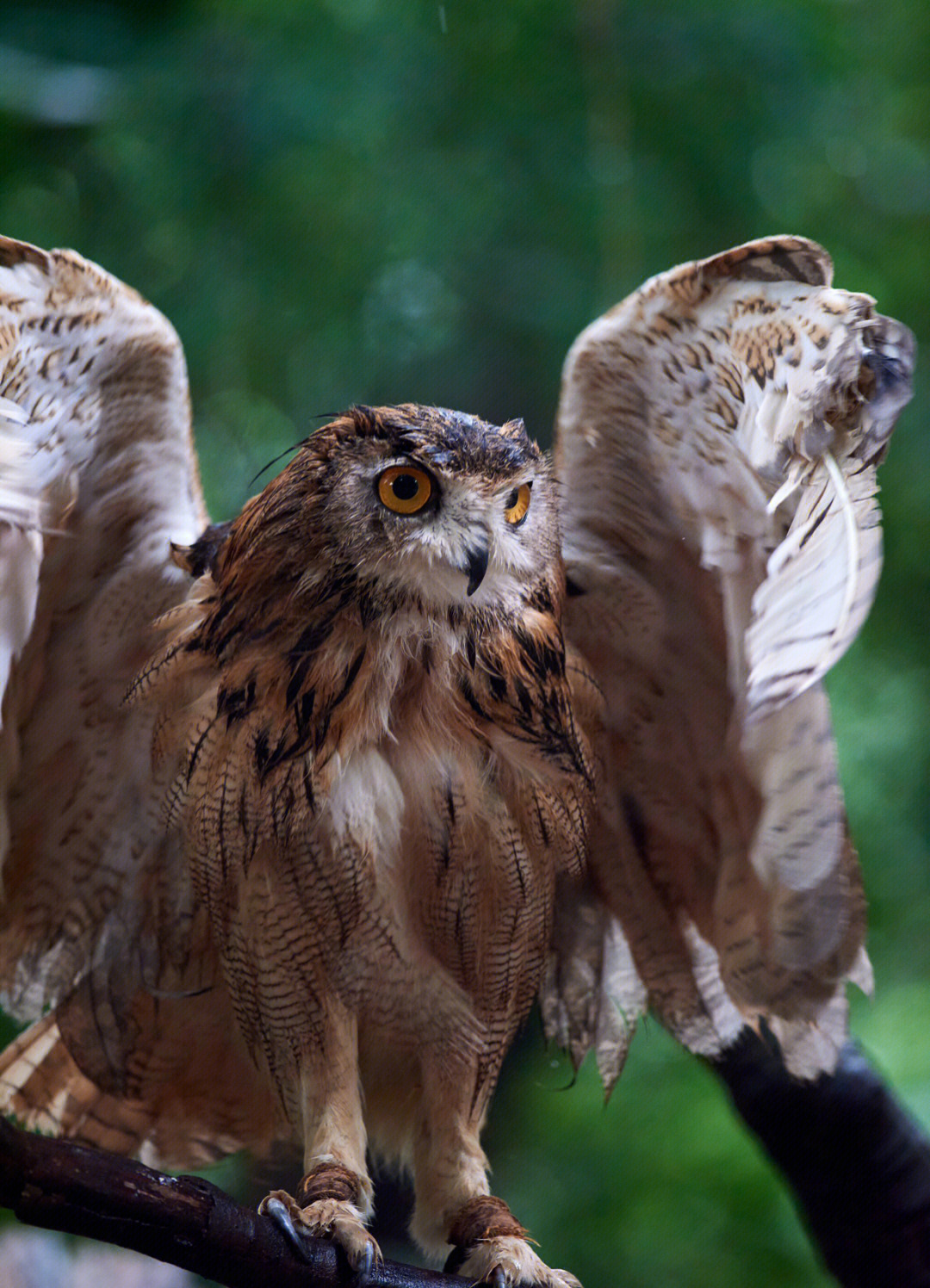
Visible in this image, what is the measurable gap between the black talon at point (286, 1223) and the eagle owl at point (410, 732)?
0.17 feet

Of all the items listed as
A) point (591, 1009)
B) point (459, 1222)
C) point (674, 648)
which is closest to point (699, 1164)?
point (591, 1009)

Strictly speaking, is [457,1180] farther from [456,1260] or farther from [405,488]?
[405,488]

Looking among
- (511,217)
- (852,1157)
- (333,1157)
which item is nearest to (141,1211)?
(333,1157)

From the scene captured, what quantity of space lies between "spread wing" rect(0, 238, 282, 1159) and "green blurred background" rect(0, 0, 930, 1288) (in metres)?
0.69

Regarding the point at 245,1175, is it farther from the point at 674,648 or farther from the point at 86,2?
the point at 86,2

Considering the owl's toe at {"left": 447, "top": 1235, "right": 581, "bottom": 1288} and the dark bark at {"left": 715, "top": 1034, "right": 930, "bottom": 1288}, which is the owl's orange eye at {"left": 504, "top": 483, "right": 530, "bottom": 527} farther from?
the dark bark at {"left": 715, "top": 1034, "right": 930, "bottom": 1288}

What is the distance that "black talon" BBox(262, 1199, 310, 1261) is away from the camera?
1.12 metres

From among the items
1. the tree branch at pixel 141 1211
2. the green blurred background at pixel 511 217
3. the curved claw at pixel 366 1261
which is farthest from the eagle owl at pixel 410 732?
the green blurred background at pixel 511 217

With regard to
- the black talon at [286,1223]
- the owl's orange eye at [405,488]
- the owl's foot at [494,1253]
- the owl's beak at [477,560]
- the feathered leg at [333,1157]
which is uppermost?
the owl's orange eye at [405,488]

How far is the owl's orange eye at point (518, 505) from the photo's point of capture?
1.26 meters

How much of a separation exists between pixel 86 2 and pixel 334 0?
1.52ft

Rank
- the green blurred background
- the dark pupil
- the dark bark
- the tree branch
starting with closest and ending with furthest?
the tree branch → the dark pupil → the dark bark → the green blurred background

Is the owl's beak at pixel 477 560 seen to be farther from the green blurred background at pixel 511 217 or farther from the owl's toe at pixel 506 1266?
the green blurred background at pixel 511 217

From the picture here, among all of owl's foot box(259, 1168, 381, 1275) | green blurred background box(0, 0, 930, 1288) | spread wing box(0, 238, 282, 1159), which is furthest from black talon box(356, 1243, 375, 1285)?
green blurred background box(0, 0, 930, 1288)
